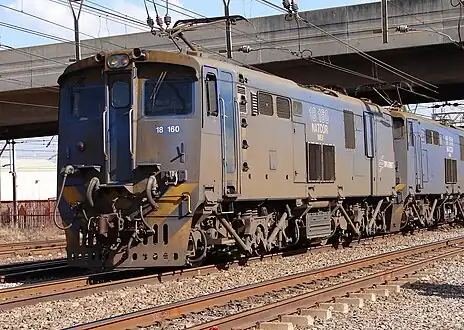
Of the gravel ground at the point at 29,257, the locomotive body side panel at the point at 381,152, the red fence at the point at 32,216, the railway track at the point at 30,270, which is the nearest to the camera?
the railway track at the point at 30,270

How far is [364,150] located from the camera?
18719 mm

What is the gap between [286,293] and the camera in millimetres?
10859

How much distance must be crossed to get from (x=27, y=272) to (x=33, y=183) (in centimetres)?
6775

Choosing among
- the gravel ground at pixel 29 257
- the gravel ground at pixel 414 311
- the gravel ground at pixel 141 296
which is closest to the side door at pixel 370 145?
the gravel ground at pixel 141 296

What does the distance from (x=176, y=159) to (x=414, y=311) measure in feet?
15.1

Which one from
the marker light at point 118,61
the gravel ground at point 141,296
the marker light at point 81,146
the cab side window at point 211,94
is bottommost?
the gravel ground at point 141,296

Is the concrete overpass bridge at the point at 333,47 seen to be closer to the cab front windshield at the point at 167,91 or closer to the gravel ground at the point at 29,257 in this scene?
the gravel ground at the point at 29,257

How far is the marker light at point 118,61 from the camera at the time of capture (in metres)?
12.0

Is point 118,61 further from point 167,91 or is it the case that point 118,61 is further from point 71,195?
point 71,195

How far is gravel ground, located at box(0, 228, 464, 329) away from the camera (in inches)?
356

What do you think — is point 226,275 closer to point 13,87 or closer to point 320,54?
point 320,54

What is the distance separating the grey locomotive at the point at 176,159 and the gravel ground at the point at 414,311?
132 inches

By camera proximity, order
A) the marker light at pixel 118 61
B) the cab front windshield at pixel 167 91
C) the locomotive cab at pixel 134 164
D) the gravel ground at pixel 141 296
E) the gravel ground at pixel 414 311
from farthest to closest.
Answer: the marker light at pixel 118 61
the cab front windshield at pixel 167 91
the locomotive cab at pixel 134 164
the gravel ground at pixel 141 296
the gravel ground at pixel 414 311

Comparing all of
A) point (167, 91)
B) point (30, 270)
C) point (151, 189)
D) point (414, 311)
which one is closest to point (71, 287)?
point (151, 189)
